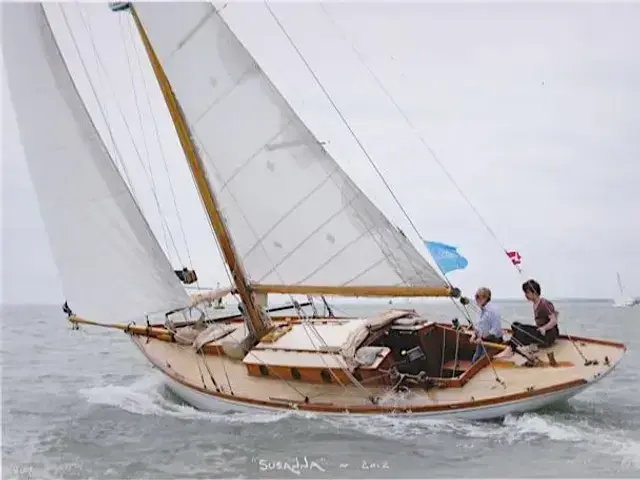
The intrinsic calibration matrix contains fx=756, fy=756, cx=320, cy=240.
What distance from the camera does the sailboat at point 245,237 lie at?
39.5 feet

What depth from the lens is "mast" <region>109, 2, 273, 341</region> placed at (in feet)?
43.7

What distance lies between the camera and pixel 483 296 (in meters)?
12.2

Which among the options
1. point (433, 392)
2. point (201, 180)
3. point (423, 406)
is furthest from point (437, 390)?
point (201, 180)

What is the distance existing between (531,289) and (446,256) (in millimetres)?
1441

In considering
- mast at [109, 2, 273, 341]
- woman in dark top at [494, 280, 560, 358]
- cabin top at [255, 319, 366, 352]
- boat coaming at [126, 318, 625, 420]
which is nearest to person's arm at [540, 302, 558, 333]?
woman in dark top at [494, 280, 560, 358]

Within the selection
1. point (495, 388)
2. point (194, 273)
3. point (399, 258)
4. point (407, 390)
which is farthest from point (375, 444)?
point (194, 273)

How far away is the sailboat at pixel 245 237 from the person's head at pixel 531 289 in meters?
0.94

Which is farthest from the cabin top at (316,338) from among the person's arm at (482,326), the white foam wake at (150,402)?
the person's arm at (482,326)

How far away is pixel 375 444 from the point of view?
10.6m

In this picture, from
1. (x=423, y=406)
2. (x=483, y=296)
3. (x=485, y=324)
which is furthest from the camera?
(x=485, y=324)

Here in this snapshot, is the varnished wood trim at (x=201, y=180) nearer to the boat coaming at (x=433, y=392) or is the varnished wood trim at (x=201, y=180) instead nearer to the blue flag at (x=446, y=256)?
the boat coaming at (x=433, y=392)

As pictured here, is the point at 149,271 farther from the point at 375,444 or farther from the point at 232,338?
the point at 375,444

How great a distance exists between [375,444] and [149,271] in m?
5.25

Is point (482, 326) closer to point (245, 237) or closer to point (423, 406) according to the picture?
point (423, 406)
